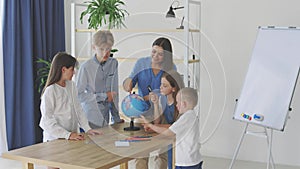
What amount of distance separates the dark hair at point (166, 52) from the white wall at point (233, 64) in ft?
6.46

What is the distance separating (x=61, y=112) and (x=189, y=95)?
88 centimetres

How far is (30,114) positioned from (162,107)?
9.31 ft

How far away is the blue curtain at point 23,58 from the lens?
4672 millimetres

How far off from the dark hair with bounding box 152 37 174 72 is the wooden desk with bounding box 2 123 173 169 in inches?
17.0

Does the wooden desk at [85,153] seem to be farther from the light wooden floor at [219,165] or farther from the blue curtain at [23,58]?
the blue curtain at [23,58]

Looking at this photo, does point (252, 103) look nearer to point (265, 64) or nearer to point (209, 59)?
point (265, 64)

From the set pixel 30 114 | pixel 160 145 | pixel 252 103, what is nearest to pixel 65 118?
pixel 160 145

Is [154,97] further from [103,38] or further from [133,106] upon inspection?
[103,38]

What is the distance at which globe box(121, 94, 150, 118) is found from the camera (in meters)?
2.34

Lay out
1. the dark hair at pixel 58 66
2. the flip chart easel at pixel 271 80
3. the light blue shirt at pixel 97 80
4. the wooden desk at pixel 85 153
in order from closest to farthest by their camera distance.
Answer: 1. the wooden desk at pixel 85 153
2. the light blue shirt at pixel 97 80
3. the dark hair at pixel 58 66
4. the flip chart easel at pixel 271 80

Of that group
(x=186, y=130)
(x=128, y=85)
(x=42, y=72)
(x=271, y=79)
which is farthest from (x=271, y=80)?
(x=42, y=72)

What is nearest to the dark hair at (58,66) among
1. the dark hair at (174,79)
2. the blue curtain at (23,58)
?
the dark hair at (174,79)

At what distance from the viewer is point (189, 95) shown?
7.73ft

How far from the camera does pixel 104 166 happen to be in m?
2.12
